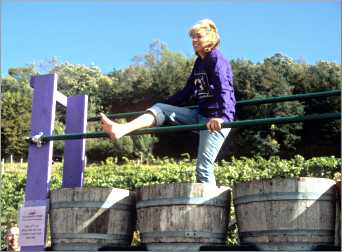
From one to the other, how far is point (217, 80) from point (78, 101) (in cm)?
127

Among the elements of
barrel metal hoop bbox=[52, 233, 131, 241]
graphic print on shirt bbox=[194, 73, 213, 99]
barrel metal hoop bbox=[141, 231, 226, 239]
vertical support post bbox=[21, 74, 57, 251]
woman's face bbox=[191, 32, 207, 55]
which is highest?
woman's face bbox=[191, 32, 207, 55]

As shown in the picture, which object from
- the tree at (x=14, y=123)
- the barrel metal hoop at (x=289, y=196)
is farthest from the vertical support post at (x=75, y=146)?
the tree at (x=14, y=123)

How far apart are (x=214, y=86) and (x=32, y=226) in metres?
1.39

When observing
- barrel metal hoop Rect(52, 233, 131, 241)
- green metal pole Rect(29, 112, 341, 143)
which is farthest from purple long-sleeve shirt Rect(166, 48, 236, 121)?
barrel metal hoop Rect(52, 233, 131, 241)

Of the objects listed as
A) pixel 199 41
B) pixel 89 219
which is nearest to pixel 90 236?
pixel 89 219

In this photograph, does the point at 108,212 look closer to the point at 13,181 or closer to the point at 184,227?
the point at 184,227

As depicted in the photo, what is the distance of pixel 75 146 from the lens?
421cm

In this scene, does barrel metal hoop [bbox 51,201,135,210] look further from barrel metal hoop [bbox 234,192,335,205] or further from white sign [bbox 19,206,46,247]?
barrel metal hoop [bbox 234,192,335,205]

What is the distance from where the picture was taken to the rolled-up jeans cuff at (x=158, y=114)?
11.1ft

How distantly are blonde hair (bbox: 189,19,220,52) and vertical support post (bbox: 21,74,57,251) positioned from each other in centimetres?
97

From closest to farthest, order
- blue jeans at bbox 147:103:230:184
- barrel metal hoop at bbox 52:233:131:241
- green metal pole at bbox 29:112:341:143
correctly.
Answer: green metal pole at bbox 29:112:341:143
barrel metal hoop at bbox 52:233:131:241
blue jeans at bbox 147:103:230:184

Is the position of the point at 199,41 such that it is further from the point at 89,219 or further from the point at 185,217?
the point at 89,219

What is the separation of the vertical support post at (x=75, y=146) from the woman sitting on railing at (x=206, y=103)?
34.5 inches

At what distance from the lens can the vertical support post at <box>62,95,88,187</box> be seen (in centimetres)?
413
